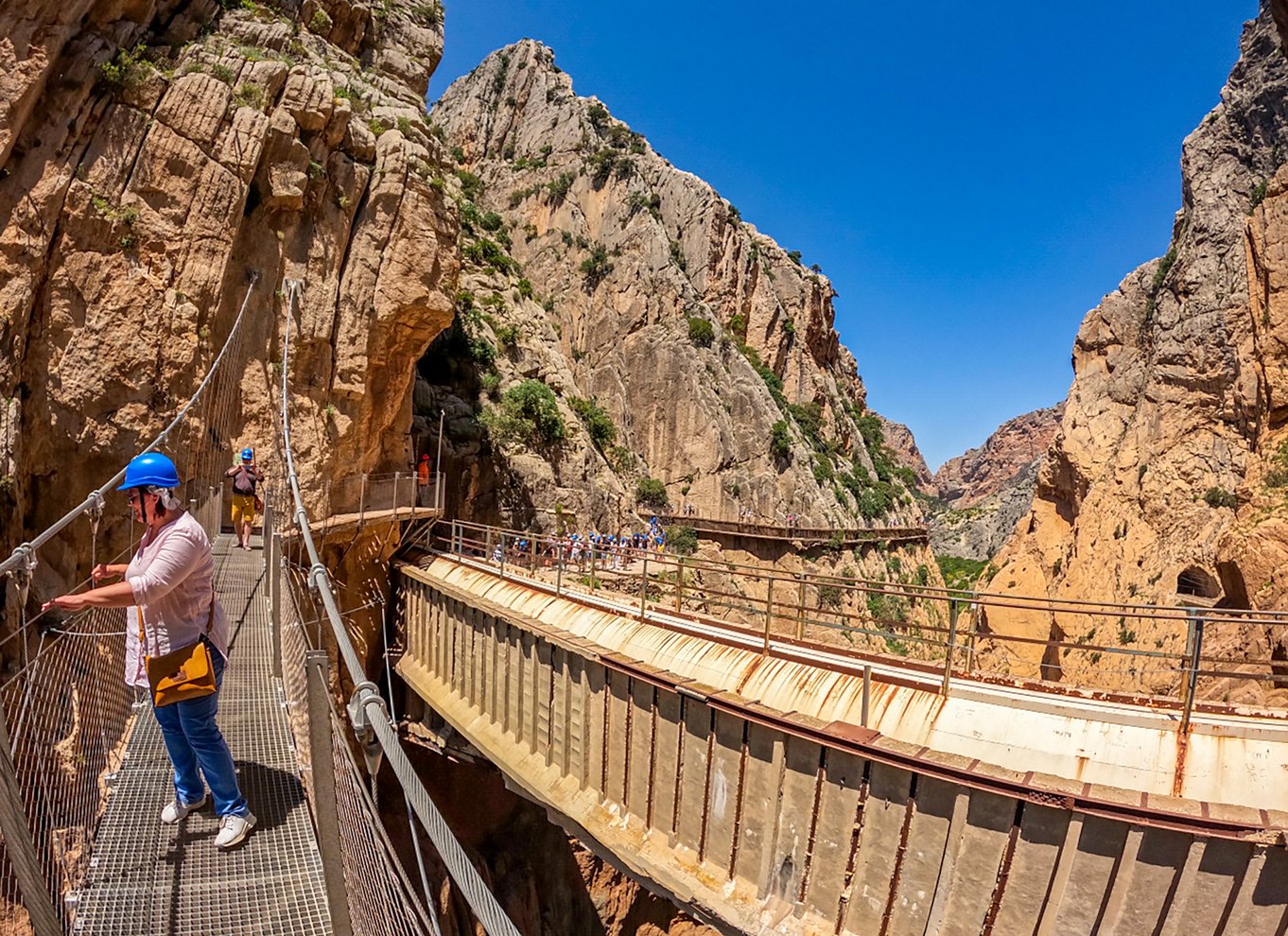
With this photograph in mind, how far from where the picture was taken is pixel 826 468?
1686 inches

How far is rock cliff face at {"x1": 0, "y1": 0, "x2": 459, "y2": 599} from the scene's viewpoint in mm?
9922

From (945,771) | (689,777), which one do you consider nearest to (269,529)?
(689,777)

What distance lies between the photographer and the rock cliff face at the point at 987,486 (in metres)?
71.9

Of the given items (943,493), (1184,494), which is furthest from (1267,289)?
(943,493)

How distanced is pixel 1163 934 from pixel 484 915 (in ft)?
22.2

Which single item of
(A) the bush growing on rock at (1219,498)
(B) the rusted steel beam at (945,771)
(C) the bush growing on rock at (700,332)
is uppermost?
(C) the bush growing on rock at (700,332)

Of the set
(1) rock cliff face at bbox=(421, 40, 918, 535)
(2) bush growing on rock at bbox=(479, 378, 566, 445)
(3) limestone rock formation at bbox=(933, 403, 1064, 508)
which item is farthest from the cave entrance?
(3) limestone rock formation at bbox=(933, 403, 1064, 508)

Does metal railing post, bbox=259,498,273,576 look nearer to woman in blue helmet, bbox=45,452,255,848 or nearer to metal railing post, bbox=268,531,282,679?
metal railing post, bbox=268,531,282,679

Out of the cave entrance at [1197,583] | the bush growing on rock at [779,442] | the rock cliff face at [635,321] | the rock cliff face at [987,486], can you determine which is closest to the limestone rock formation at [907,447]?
the rock cliff face at [987,486]

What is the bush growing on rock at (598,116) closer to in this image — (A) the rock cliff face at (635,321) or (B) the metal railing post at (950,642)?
(A) the rock cliff face at (635,321)

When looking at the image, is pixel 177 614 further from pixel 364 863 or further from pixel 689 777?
pixel 689 777

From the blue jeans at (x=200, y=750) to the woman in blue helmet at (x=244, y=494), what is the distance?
7.39m

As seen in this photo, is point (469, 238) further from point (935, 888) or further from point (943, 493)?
point (943, 493)

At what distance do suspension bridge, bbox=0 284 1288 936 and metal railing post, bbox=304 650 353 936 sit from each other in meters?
0.01
